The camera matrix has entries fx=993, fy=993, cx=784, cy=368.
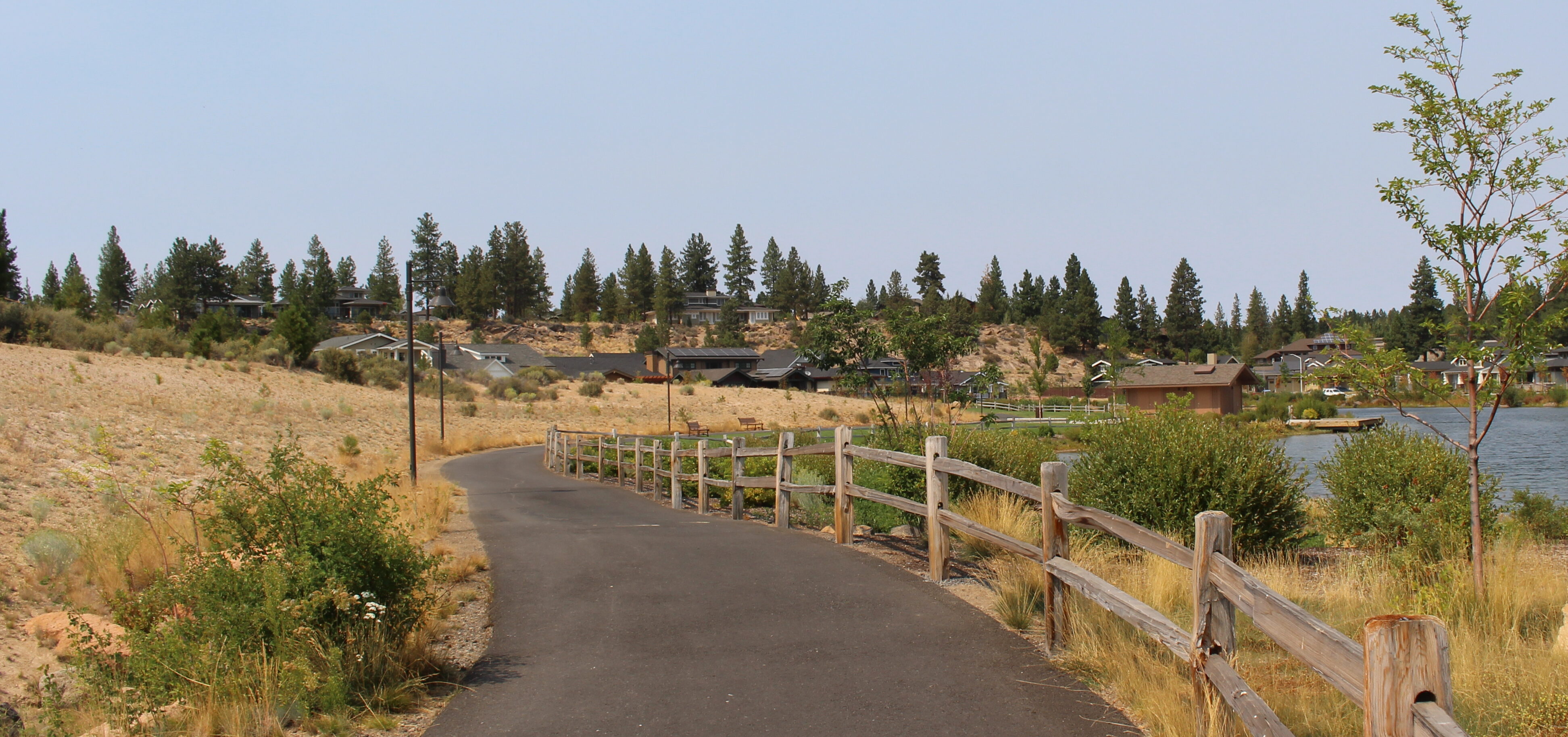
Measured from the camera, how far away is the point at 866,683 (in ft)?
20.0

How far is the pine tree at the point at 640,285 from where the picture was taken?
132 m

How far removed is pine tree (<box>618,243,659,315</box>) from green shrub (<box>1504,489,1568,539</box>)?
117725mm

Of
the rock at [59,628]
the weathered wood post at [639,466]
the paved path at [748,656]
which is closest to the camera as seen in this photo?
the paved path at [748,656]

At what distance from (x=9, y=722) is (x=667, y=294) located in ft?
390

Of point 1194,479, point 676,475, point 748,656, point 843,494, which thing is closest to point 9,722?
point 748,656

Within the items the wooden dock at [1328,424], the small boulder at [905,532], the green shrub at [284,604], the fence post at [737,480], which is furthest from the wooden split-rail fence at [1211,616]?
the wooden dock at [1328,424]

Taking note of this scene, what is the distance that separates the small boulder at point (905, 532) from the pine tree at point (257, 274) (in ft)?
448

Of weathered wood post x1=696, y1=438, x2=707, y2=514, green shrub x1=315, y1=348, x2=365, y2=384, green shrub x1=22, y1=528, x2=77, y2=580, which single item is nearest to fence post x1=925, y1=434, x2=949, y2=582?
weathered wood post x1=696, y1=438, x2=707, y2=514

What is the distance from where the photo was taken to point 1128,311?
13050 centimetres

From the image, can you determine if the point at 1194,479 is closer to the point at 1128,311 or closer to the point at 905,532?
the point at 905,532

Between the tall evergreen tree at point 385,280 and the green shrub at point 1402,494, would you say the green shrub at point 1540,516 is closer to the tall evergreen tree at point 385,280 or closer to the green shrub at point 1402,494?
the green shrub at point 1402,494

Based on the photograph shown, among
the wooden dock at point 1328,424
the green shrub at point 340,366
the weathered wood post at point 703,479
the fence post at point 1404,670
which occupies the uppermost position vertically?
the green shrub at point 340,366

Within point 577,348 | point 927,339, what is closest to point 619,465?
point 927,339

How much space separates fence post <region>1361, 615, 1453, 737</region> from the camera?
2.92 meters
